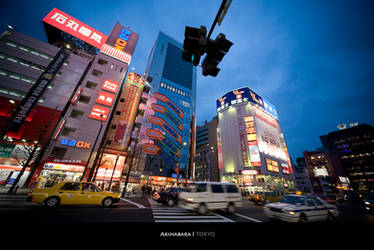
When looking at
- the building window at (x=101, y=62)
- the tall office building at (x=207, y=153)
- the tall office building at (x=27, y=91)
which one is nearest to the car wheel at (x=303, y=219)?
the tall office building at (x=27, y=91)

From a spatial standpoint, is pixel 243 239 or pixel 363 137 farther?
pixel 363 137

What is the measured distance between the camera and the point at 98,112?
29484mm

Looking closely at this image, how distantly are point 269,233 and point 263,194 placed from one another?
17.5 metres

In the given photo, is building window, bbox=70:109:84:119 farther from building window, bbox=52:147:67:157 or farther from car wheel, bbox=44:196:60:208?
car wheel, bbox=44:196:60:208

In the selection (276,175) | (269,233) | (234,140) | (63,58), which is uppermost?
(63,58)

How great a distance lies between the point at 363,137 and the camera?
8588cm

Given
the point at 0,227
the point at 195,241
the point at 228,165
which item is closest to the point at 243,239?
the point at 195,241

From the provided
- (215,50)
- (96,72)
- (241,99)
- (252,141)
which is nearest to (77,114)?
(96,72)

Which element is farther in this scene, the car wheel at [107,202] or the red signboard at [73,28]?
the red signboard at [73,28]

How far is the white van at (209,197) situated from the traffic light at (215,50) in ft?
26.0

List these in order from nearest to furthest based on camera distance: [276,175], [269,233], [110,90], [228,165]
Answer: [269,233]
[110,90]
[276,175]
[228,165]

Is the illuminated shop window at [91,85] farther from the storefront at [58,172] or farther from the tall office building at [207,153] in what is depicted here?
the tall office building at [207,153]

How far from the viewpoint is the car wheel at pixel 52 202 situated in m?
8.57

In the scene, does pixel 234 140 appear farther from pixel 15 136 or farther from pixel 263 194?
pixel 15 136
